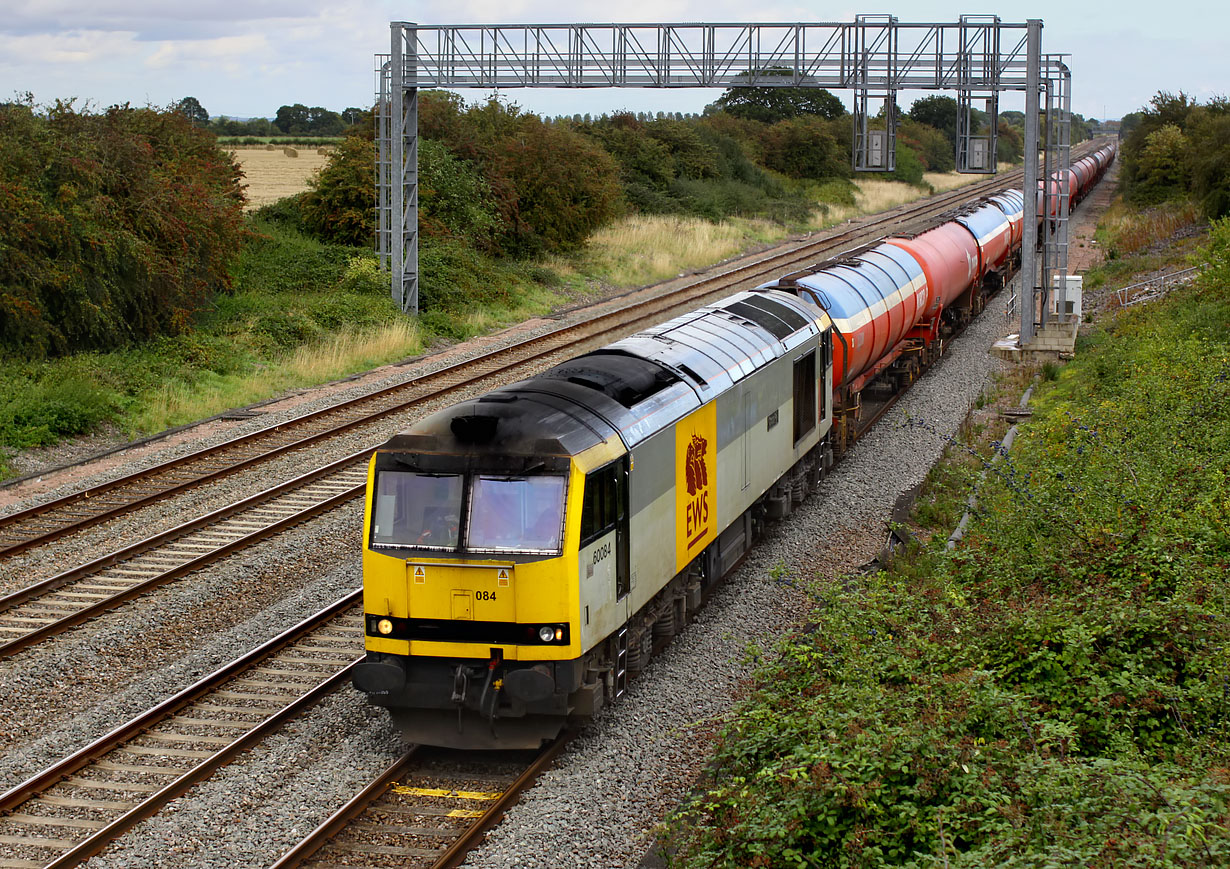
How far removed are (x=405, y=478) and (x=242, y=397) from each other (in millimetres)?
15008

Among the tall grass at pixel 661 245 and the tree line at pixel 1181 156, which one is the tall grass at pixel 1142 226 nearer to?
the tree line at pixel 1181 156

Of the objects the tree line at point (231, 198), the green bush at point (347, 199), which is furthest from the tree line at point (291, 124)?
the green bush at point (347, 199)

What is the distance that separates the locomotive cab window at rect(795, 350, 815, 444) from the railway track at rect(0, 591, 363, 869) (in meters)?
6.68

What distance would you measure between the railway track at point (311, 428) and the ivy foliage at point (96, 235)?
484 centimetres

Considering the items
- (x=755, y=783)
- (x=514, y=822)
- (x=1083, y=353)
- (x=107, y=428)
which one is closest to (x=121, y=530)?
(x=107, y=428)

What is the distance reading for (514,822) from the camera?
343 inches

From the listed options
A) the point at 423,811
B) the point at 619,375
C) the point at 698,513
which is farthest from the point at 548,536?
the point at 698,513

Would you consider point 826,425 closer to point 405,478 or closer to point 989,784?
point 405,478

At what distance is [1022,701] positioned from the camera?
7777 millimetres

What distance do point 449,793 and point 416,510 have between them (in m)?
2.16

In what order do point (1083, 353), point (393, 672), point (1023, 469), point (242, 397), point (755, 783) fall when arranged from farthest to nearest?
point (1083, 353)
point (242, 397)
point (1023, 469)
point (393, 672)
point (755, 783)

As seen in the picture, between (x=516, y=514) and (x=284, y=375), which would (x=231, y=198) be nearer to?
(x=284, y=375)

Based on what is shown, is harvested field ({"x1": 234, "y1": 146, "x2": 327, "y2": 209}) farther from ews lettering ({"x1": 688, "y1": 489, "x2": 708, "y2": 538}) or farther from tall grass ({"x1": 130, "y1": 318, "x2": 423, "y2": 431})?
ews lettering ({"x1": 688, "y1": 489, "x2": 708, "y2": 538})

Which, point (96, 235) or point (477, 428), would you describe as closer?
point (477, 428)
